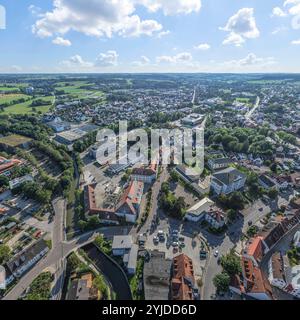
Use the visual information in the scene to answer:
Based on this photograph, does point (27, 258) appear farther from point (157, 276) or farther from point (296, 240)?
point (296, 240)

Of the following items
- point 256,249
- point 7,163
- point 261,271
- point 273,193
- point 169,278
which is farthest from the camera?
point 7,163

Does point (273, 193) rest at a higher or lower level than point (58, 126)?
lower

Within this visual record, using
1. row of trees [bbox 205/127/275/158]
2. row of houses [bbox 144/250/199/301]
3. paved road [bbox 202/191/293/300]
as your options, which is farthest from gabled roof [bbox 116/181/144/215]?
row of trees [bbox 205/127/275/158]

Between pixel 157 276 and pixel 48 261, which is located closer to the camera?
pixel 157 276

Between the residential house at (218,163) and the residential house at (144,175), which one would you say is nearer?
the residential house at (144,175)

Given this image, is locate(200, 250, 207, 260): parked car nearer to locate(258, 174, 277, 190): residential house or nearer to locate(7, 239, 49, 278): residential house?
locate(7, 239, 49, 278): residential house

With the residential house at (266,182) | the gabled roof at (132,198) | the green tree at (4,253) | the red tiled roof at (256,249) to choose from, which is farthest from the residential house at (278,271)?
the green tree at (4,253)

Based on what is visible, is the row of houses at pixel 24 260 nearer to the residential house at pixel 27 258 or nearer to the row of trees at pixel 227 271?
the residential house at pixel 27 258

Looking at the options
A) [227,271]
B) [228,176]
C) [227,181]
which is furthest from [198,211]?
[228,176]

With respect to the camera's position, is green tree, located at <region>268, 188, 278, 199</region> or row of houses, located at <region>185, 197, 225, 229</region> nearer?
row of houses, located at <region>185, 197, 225, 229</region>
